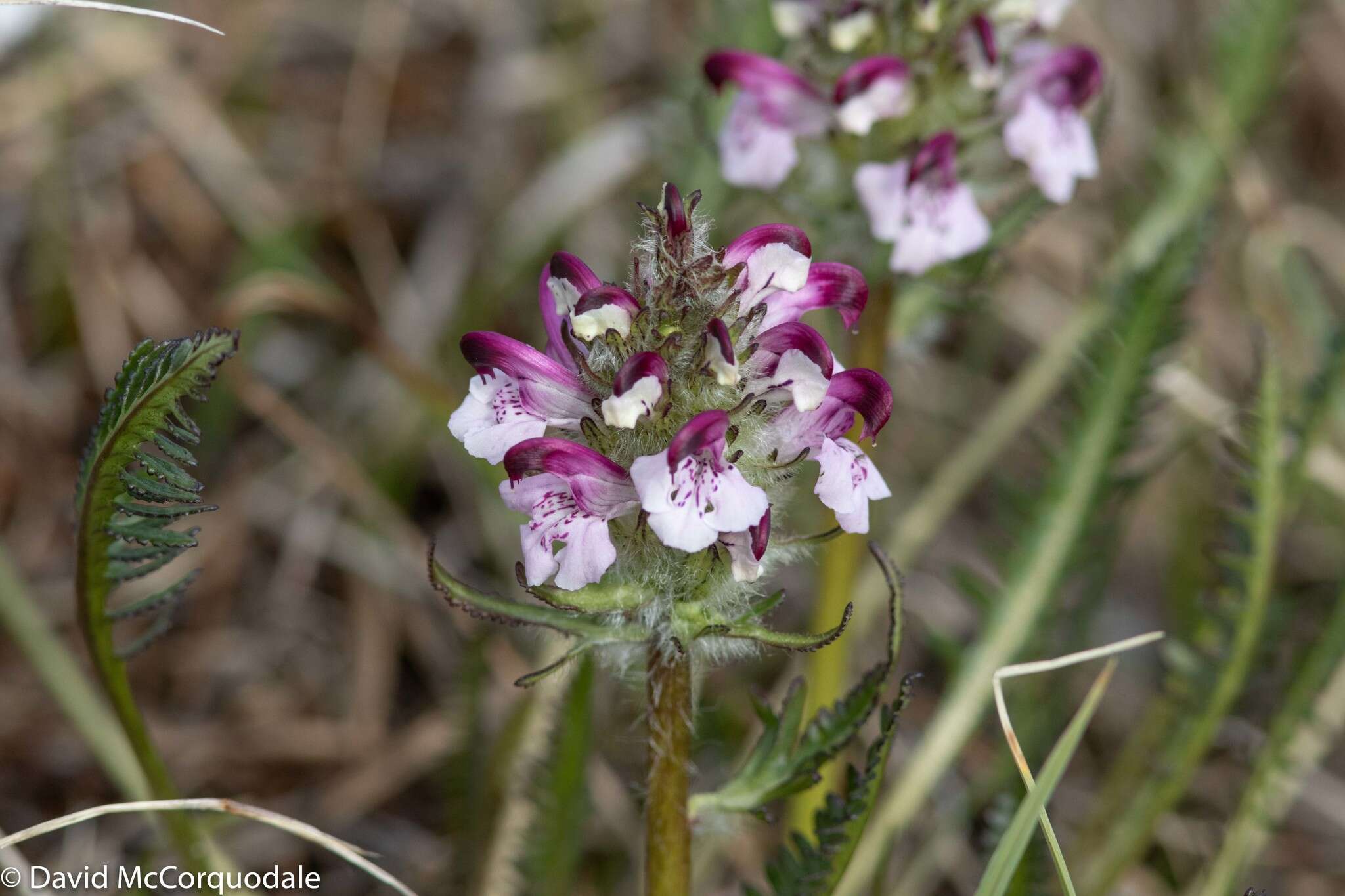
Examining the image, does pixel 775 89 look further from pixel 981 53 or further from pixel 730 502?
pixel 730 502

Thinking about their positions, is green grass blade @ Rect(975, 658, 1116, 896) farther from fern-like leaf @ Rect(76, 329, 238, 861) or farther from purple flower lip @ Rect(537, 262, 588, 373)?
fern-like leaf @ Rect(76, 329, 238, 861)

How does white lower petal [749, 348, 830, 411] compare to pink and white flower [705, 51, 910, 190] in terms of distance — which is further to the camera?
pink and white flower [705, 51, 910, 190]

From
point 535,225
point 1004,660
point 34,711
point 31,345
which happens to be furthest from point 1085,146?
point 31,345

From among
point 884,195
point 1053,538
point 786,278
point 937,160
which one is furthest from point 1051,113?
point 786,278

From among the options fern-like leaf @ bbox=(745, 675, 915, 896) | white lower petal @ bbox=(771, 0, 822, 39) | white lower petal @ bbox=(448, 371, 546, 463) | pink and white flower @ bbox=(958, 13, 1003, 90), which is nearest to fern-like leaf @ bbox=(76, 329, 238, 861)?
white lower petal @ bbox=(448, 371, 546, 463)

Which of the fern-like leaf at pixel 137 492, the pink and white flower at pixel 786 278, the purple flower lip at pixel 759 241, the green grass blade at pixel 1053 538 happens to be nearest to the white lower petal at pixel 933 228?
the green grass blade at pixel 1053 538

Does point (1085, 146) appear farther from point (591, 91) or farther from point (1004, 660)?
point (591, 91)

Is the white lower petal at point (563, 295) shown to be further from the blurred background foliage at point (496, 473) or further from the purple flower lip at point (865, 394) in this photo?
the blurred background foliage at point (496, 473)

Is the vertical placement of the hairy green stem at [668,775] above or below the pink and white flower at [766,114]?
below
